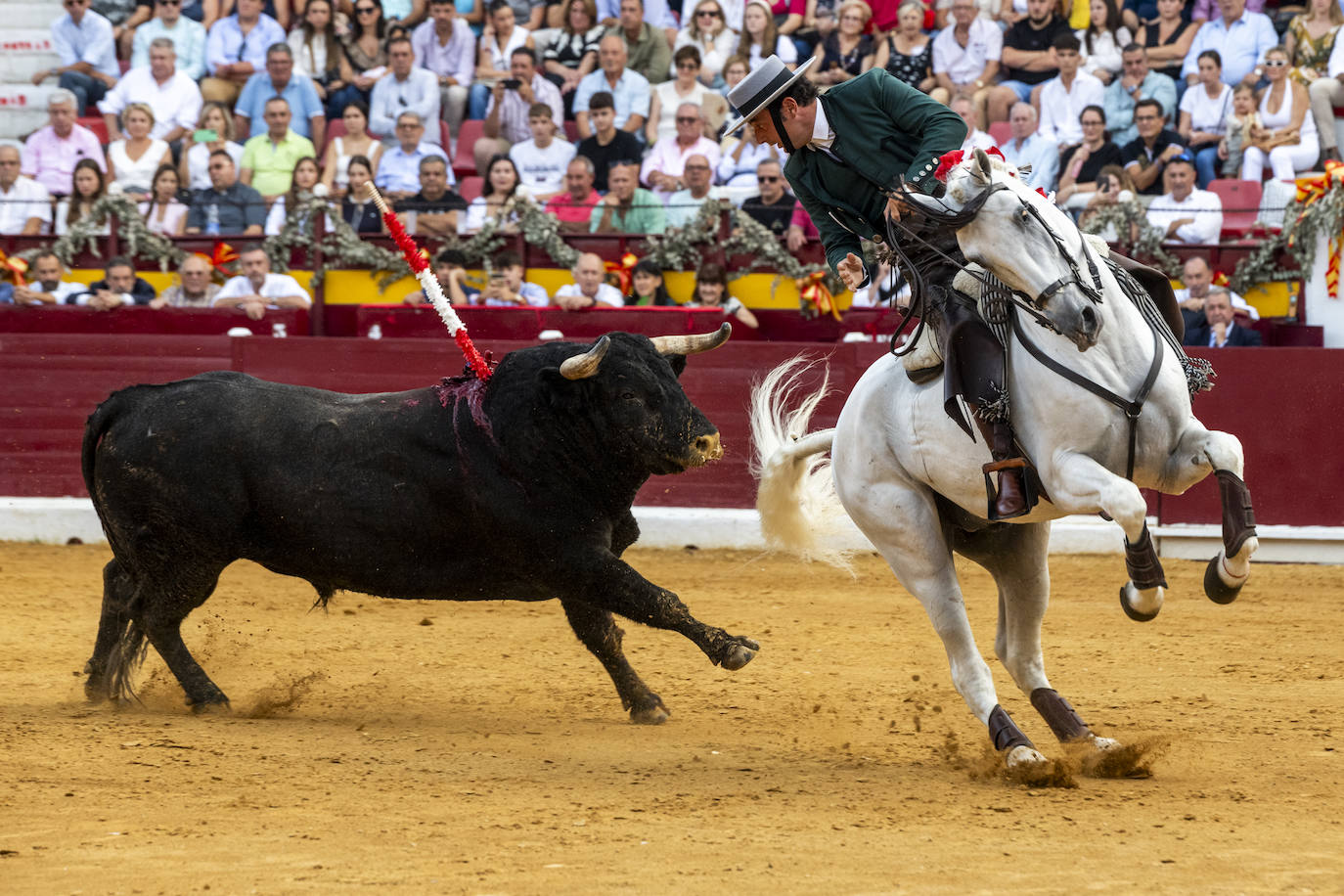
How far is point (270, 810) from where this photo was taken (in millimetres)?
4594

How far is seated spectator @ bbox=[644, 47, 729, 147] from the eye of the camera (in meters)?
12.7

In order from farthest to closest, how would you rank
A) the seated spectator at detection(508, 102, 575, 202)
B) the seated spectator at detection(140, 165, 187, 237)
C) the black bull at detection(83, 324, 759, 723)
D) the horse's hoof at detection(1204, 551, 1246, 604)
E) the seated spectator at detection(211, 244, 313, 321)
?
the seated spectator at detection(508, 102, 575, 202)
the seated spectator at detection(140, 165, 187, 237)
the seated spectator at detection(211, 244, 313, 321)
the black bull at detection(83, 324, 759, 723)
the horse's hoof at detection(1204, 551, 1246, 604)

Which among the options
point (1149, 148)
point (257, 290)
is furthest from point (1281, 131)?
point (257, 290)

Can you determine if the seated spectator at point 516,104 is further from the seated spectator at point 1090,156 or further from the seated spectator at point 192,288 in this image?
the seated spectator at point 1090,156

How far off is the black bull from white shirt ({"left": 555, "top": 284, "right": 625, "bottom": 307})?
192 inches

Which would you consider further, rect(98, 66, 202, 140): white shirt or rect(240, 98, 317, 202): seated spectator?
rect(98, 66, 202, 140): white shirt

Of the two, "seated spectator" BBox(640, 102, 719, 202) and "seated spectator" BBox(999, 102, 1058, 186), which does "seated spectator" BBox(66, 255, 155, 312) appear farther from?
"seated spectator" BBox(999, 102, 1058, 186)

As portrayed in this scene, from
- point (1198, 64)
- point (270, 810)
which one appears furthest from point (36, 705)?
point (1198, 64)

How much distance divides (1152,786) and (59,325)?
919 centimetres

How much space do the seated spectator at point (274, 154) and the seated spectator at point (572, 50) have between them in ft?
7.17

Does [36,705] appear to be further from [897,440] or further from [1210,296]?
[1210,296]

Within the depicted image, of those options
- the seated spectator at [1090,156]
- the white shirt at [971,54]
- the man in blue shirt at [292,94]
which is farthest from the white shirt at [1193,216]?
the man in blue shirt at [292,94]

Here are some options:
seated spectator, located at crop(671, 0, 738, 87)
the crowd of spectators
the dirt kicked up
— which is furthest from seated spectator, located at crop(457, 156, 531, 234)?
the dirt kicked up

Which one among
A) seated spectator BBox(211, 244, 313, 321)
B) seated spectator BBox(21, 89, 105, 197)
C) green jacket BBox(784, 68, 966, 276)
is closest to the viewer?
green jacket BBox(784, 68, 966, 276)
